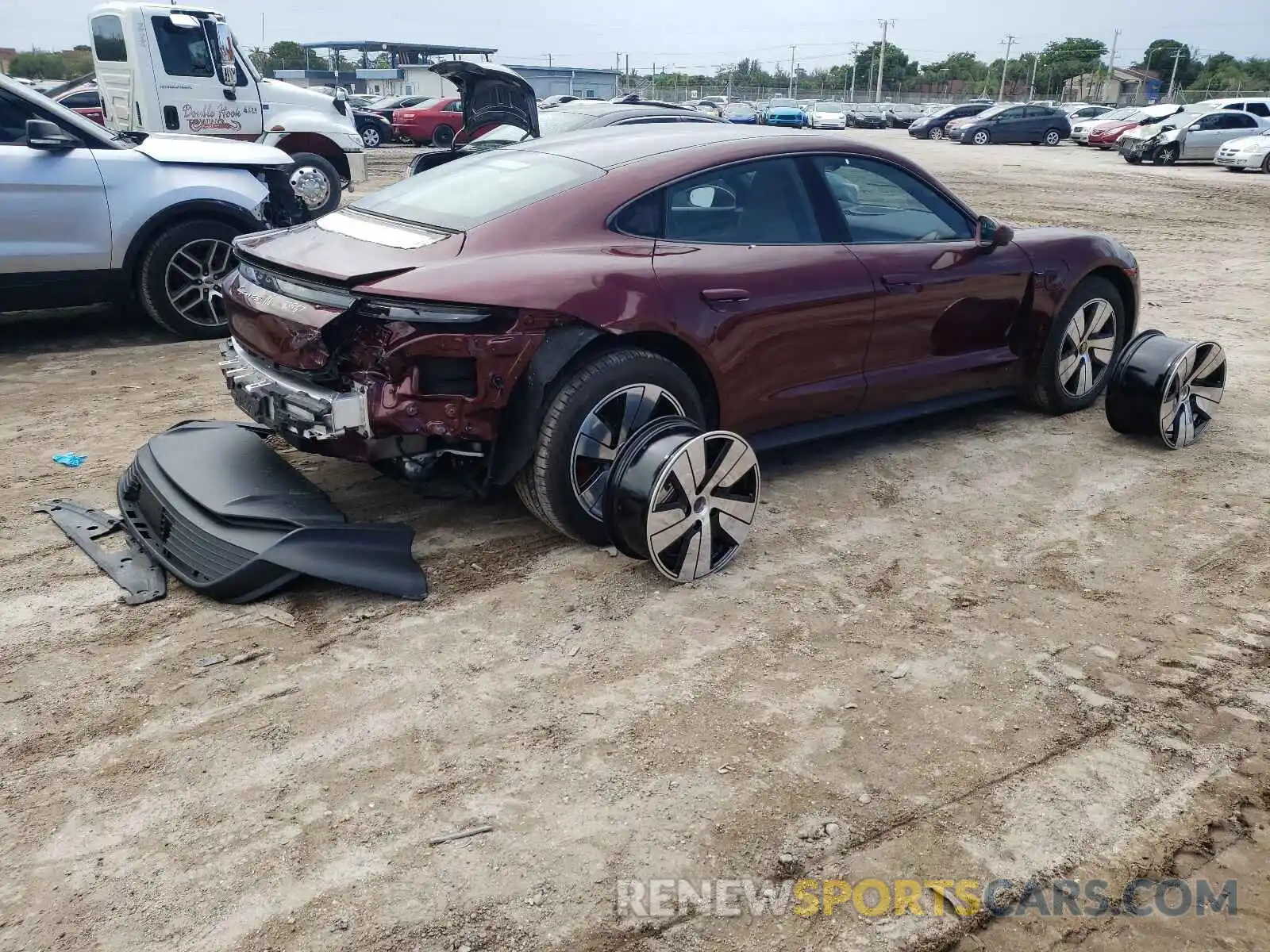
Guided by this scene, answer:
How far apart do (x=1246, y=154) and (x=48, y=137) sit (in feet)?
79.6

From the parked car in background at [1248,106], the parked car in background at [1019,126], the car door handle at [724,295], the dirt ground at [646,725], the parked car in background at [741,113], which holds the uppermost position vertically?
the car door handle at [724,295]

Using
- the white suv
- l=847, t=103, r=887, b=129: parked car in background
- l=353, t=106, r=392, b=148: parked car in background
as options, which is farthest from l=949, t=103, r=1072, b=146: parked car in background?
the white suv

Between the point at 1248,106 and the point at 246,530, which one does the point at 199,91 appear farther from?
the point at 1248,106

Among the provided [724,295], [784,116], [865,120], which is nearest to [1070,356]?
[724,295]

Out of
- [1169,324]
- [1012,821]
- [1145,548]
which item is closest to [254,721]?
[1012,821]

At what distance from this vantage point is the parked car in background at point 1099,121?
33.2 m

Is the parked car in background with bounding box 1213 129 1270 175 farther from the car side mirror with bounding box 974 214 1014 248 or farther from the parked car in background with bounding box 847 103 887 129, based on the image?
the parked car in background with bounding box 847 103 887 129

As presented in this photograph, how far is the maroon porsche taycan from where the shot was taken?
3717 millimetres

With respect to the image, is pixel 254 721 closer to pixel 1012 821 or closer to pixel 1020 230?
pixel 1012 821

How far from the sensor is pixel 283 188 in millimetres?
7777

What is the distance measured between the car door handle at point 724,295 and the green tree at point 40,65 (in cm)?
5874

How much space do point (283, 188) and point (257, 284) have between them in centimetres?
406

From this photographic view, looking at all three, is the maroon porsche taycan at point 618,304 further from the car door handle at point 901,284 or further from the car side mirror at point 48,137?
the car side mirror at point 48,137

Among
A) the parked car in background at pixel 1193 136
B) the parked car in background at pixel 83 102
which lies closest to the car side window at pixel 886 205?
the parked car in background at pixel 83 102
